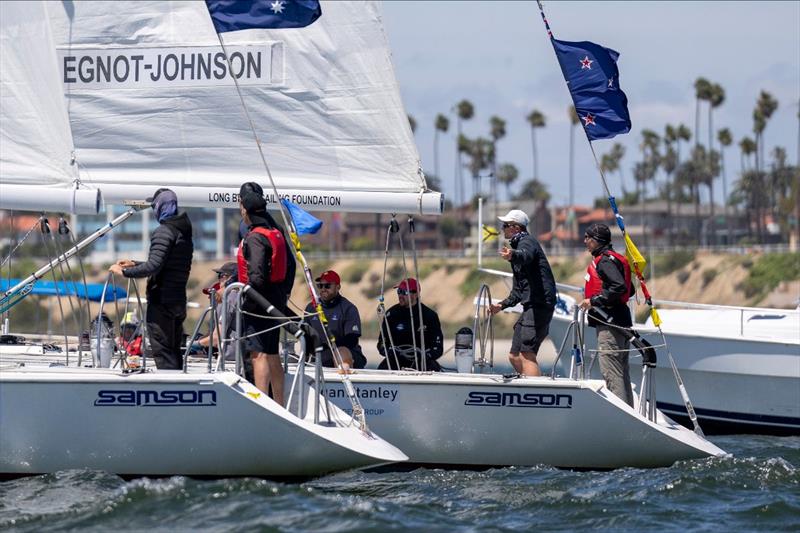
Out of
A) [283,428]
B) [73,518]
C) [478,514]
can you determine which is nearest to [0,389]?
[73,518]

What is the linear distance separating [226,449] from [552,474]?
109 inches

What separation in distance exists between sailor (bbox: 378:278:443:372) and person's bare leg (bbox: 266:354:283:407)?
1752mm

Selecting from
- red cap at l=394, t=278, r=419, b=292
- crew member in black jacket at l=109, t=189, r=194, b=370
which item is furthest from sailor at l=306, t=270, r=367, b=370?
crew member in black jacket at l=109, t=189, r=194, b=370

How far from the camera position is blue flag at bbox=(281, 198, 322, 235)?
471 inches

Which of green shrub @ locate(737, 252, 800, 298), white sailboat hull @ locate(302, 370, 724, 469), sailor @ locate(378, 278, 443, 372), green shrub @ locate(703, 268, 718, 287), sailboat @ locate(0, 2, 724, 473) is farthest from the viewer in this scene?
green shrub @ locate(703, 268, 718, 287)

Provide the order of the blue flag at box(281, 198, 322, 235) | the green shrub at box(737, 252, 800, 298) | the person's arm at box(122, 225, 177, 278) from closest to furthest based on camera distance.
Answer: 1. the person's arm at box(122, 225, 177, 278)
2. the blue flag at box(281, 198, 322, 235)
3. the green shrub at box(737, 252, 800, 298)

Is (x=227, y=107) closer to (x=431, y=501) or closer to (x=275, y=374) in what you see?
(x=275, y=374)

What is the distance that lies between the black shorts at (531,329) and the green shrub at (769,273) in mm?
44257

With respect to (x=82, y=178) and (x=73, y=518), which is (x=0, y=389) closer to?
(x=73, y=518)

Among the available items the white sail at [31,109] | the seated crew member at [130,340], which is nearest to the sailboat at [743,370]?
the seated crew member at [130,340]

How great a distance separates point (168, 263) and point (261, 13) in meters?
2.47

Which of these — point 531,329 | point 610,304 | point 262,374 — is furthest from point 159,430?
point 610,304

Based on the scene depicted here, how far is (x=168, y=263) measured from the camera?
439 inches

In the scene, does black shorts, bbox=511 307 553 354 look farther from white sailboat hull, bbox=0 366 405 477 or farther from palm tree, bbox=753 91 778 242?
palm tree, bbox=753 91 778 242
